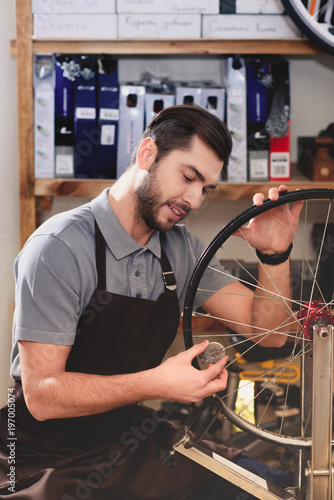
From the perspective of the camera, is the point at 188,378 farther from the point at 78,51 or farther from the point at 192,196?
the point at 78,51

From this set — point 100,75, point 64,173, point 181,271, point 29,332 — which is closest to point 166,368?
point 29,332

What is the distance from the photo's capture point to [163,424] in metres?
1.30

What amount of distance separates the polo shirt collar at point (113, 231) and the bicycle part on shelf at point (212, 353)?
33 cm

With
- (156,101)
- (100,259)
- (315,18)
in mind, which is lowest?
(100,259)

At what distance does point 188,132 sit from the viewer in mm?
1207

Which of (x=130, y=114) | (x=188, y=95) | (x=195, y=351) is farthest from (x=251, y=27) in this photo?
(x=195, y=351)

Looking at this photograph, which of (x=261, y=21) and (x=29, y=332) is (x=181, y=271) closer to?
(x=29, y=332)

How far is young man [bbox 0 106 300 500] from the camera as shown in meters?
1.07

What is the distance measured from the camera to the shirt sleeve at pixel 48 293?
3.59 ft

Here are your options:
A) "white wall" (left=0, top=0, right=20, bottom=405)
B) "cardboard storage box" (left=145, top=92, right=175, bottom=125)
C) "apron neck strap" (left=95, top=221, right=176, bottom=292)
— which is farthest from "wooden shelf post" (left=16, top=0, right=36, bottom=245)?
"apron neck strap" (left=95, top=221, right=176, bottom=292)

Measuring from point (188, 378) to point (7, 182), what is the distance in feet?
4.55

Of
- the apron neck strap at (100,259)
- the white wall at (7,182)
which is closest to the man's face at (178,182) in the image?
the apron neck strap at (100,259)

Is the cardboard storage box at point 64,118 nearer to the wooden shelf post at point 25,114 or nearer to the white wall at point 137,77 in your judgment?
the wooden shelf post at point 25,114

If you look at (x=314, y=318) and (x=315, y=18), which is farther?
(x=315, y=18)
